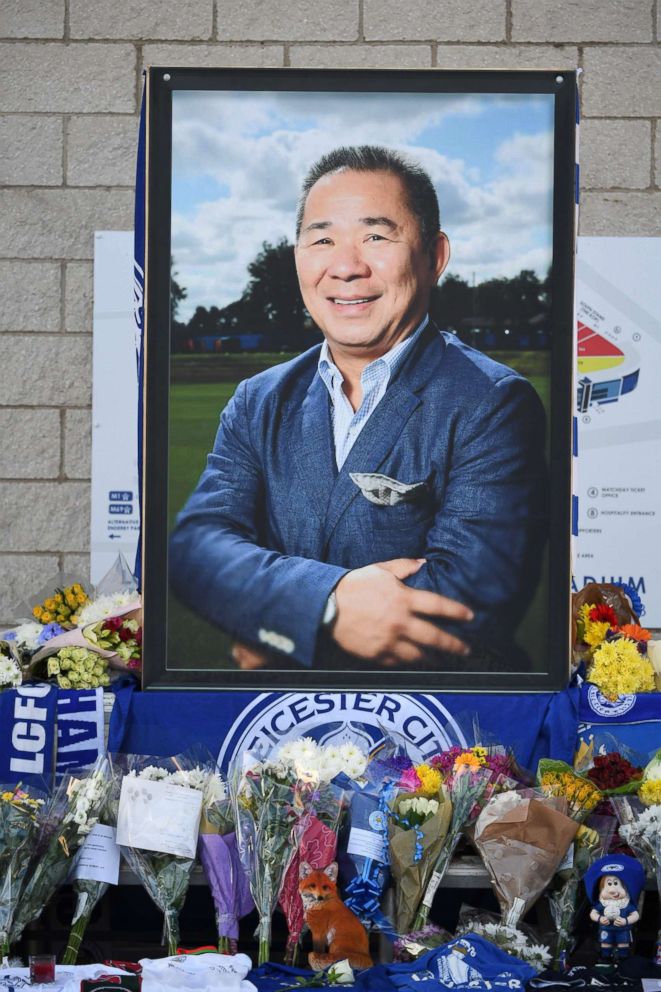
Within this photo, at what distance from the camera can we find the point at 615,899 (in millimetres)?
2494

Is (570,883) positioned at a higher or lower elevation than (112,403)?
lower

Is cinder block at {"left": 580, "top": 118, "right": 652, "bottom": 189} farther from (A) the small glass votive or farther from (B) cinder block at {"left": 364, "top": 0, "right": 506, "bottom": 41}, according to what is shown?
(A) the small glass votive

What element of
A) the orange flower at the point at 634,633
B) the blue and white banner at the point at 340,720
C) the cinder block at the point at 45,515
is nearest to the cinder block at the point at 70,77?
the cinder block at the point at 45,515

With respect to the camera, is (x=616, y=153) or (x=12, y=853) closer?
(x=12, y=853)

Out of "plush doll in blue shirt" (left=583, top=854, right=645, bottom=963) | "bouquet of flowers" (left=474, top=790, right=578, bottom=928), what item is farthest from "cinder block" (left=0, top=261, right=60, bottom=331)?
"plush doll in blue shirt" (left=583, top=854, right=645, bottom=963)

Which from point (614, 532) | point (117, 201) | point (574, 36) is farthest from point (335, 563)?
point (574, 36)

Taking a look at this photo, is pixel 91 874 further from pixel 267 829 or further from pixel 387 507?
pixel 387 507

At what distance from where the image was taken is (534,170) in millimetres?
3262

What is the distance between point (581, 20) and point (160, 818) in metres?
4.09

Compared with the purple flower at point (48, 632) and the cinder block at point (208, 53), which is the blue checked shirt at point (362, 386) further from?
the cinder block at point (208, 53)

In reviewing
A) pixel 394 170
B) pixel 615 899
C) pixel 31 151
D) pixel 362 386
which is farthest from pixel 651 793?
pixel 31 151

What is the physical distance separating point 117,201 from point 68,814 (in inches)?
133

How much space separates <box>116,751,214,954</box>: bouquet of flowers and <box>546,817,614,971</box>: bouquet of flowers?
769 millimetres

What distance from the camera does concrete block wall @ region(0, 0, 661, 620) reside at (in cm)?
530
